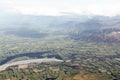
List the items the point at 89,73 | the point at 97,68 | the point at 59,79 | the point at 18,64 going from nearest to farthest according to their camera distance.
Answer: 1. the point at 59,79
2. the point at 89,73
3. the point at 97,68
4. the point at 18,64

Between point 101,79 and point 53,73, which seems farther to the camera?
point 53,73

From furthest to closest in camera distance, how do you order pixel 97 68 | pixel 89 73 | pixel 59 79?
pixel 97 68
pixel 89 73
pixel 59 79

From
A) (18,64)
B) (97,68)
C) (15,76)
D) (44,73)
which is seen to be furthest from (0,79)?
(97,68)

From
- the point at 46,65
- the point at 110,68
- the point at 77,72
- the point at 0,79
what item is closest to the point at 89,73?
the point at 77,72

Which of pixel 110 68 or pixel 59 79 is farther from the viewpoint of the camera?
pixel 110 68

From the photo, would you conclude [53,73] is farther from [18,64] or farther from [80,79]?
[18,64]

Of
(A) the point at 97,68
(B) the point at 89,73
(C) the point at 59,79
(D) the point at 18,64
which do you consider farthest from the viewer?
(D) the point at 18,64

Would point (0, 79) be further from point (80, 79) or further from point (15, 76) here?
point (80, 79)
